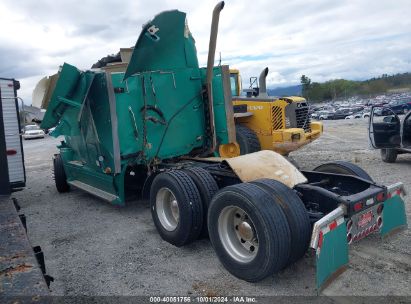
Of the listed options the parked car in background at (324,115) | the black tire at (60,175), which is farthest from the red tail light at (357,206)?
the parked car in background at (324,115)

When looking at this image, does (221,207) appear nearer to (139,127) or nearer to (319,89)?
(139,127)

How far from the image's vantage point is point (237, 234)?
4.09m

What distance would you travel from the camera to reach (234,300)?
354cm

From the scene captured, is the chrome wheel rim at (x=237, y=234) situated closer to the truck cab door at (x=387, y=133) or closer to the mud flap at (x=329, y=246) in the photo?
the mud flap at (x=329, y=246)

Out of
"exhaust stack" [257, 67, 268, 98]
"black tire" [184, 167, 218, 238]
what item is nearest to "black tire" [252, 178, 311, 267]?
"black tire" [184, 167, 218, 238]

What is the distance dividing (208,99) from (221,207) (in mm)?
3054

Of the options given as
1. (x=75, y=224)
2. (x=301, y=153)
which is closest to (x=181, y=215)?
(x=75, y=224)

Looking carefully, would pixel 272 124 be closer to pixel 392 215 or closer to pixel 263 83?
pixel 263 83

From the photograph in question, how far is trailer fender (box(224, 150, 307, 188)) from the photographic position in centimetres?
443

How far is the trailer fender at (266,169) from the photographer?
14.5ft

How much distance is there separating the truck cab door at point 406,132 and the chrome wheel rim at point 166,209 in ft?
21.5

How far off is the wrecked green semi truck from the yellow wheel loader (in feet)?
5.34

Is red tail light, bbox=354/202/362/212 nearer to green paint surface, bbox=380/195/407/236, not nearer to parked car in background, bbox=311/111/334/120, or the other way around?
green paint surface, bbox=380/195/407/236

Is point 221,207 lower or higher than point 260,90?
lower
